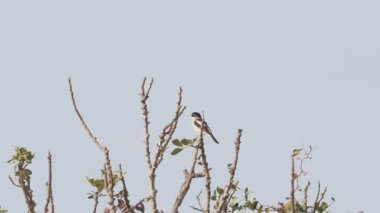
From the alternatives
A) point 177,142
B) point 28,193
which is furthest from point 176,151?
point 28,193

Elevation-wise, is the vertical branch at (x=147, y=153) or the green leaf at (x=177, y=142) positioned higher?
the green leaf at (x=177, y=142)

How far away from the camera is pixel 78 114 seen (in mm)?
7531

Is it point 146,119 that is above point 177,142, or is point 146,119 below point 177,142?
below

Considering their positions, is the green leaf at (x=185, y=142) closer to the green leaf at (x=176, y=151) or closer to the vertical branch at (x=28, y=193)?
the green leaf at (x=176, y=151)

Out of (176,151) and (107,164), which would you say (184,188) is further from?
(176,151)

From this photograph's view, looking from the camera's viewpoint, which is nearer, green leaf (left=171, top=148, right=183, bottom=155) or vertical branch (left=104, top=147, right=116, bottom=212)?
vertical branch (left=104, top=147, right=116, bottom=212)

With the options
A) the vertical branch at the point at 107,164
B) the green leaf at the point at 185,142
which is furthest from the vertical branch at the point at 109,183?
the green leaf at the point at 185,142

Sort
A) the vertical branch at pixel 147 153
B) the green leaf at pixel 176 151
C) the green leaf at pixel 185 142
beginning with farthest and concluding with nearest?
the green leaf at pixel 176 151
the green leaf at pixel 185 142
the vertical branch at pixel 147 153

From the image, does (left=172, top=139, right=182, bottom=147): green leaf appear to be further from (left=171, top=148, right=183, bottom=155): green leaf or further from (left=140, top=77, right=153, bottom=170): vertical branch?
(left=140, top=77, right=153, bottom=170): vertical branch

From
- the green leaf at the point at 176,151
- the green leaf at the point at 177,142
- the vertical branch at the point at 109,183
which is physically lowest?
the vertical branch at the point at 109,183

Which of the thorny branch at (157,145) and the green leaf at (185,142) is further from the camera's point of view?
the green leaf at (185,142)

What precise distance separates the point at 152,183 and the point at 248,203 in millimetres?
4867

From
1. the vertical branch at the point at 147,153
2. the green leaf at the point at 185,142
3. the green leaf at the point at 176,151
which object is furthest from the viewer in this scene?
the green leaf at the point at 176,151

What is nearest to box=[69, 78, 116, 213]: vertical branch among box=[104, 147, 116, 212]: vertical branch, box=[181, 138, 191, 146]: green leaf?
box=[104, 147, 116, 212]: vertical branch
